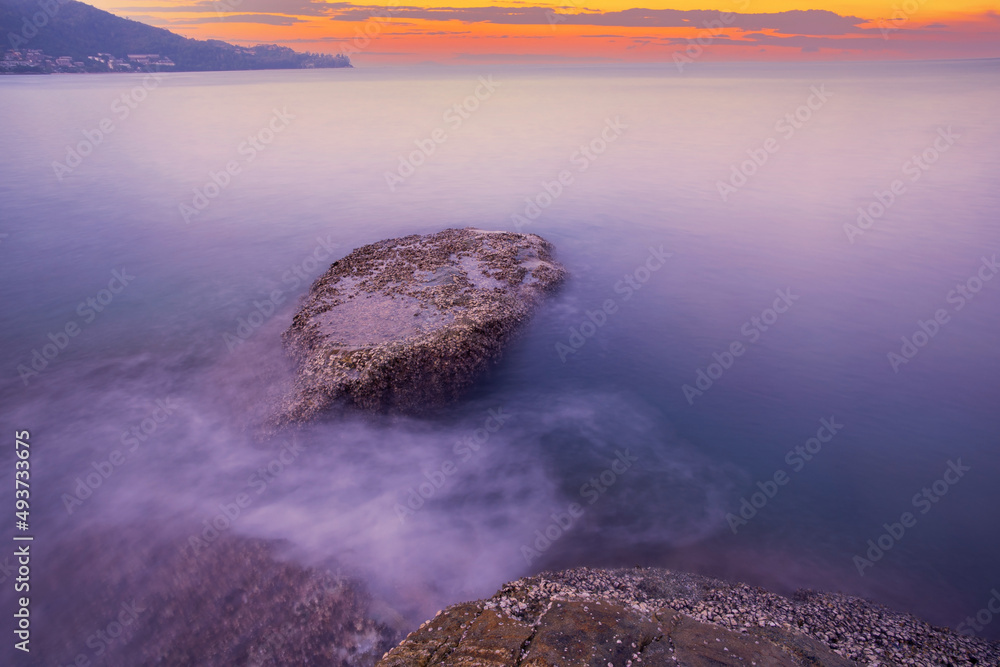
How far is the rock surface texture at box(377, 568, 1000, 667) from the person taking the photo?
825 centimetres

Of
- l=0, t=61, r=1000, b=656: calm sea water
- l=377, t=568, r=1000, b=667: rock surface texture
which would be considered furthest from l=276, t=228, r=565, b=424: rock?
l=377, t=568, r=1000, b=667: rock surface texture

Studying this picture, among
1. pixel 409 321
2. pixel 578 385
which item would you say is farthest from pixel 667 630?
pixel 409 321

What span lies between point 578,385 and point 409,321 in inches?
256

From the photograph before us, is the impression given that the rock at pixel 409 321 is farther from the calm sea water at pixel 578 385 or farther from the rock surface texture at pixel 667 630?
the rock surface texture at pixel 667 630

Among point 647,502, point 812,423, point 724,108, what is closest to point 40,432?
point 647,502

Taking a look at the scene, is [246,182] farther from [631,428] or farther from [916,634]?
[916,634]

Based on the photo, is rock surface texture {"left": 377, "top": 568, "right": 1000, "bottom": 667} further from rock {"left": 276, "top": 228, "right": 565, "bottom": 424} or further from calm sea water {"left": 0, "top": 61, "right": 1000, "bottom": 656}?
rock {"left": 276, "top": 228, "right": 565, "bottom": 424}

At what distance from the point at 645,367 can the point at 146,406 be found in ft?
56.9

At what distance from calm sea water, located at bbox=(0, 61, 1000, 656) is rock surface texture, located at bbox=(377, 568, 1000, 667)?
3.36 feet

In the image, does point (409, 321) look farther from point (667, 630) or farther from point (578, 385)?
point (667, 630)

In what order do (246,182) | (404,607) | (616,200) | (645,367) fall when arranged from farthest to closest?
(246,182), (616,200), (645,367), (404,607)

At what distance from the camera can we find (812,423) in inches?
656

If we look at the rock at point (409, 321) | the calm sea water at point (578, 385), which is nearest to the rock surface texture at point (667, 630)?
the calm sea water at point (578, 385)

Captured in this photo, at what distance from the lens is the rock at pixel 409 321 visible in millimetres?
16547
